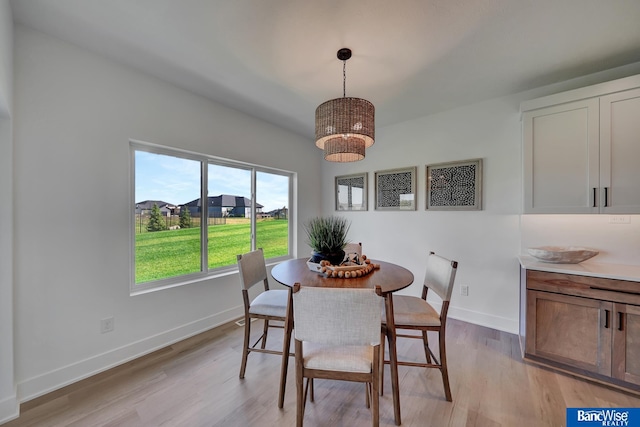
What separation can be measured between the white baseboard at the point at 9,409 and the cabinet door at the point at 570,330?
144 inches

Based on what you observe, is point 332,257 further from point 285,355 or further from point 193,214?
point 193,214

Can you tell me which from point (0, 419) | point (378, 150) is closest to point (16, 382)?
point (0, 419)

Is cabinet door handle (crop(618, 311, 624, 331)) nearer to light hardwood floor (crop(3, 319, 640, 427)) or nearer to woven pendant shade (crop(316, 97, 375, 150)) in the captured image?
light hardwood floor (crop(3, 319, 640, 427))

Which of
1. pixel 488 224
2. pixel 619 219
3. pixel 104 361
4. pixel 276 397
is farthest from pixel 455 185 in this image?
pixel 104 361

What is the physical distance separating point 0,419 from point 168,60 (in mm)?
2636

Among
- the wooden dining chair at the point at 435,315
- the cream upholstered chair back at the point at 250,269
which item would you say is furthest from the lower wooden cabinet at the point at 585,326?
the cream upholstered chair back at the point at 250,269

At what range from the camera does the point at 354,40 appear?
5.75 feet

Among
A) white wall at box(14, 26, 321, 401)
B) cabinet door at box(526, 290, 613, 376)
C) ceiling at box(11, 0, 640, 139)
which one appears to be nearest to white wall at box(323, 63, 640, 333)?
ceiling at box(11, 0, 640, 139)

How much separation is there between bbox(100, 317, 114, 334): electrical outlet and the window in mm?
299

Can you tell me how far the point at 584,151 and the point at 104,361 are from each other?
4.31 meters

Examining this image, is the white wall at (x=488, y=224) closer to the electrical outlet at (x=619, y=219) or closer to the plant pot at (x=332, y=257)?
the electrical outlet at (x=619, y=219)

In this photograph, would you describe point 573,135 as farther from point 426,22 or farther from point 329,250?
point 329,250

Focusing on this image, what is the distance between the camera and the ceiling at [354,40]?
1.49m

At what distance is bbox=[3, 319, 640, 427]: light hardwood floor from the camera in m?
1.49
